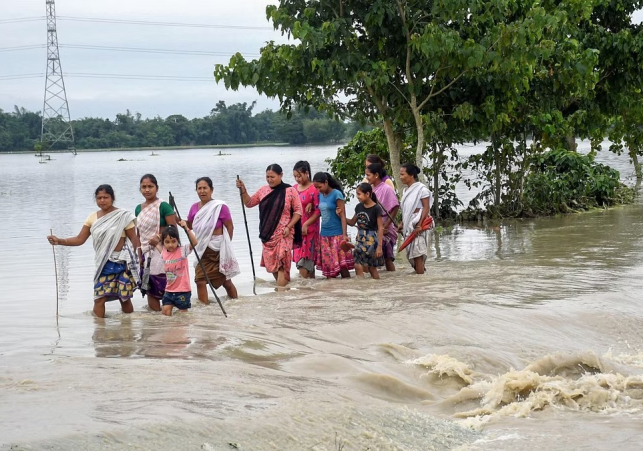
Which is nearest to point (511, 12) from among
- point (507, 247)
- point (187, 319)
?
point (507, 247)

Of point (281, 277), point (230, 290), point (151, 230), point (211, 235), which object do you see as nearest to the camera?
point (151, 230)

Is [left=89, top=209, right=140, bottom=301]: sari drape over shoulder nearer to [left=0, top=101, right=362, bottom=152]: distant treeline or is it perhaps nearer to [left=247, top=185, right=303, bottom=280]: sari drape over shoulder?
[left=247, top=185, right=303, bottom=280]: sari drape over shoulder

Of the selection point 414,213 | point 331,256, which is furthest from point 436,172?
point 331,256

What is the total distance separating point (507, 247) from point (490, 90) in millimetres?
2745

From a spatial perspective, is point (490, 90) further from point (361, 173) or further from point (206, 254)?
point (206, 254)

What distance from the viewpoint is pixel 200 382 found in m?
5.13

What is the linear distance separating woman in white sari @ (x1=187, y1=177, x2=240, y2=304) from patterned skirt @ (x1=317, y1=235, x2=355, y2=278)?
1.66 meters

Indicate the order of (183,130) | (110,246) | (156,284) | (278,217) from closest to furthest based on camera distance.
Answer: (110,246) < (156,284) < (278,217) < (183,130)

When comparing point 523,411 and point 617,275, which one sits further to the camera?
point 617,275

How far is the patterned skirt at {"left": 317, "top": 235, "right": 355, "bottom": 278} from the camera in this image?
1058cm

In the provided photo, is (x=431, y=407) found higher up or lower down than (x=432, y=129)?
lower down

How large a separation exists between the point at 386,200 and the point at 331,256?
0.94 m

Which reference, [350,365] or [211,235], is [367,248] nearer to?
[211,235]

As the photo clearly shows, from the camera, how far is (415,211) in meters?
10.5
